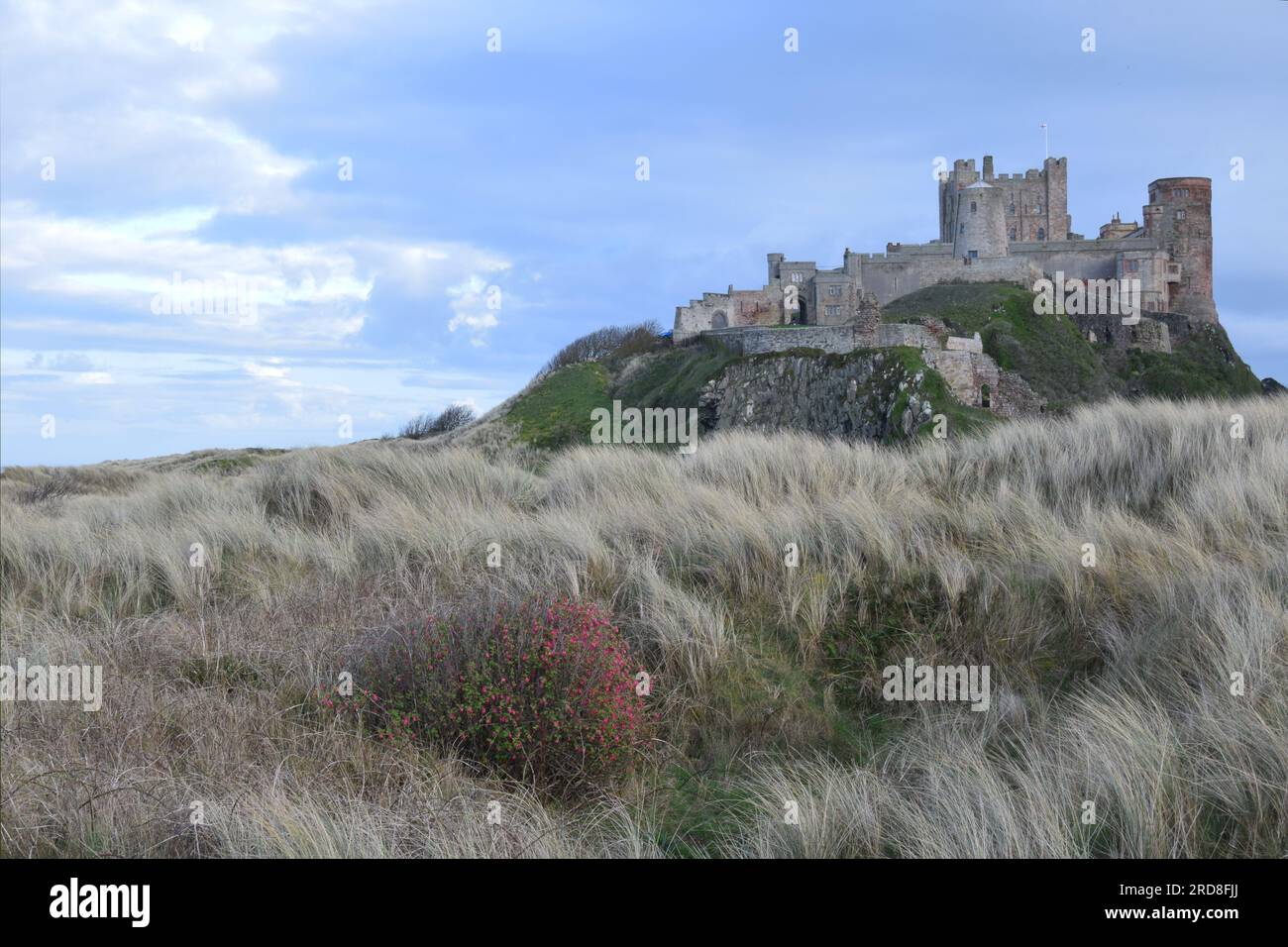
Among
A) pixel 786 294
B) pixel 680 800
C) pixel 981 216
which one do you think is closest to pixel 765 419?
pixel 680 800

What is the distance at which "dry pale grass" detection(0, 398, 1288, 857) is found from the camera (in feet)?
12.2

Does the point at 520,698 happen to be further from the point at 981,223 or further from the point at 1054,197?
the point at 1054,197

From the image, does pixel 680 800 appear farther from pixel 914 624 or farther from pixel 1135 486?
pixel 1135 486

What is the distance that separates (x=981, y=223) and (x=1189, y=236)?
1173 centimetres

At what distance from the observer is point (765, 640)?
19.7ft

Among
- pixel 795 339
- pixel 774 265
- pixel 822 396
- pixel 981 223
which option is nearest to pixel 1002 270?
pixel 981 223

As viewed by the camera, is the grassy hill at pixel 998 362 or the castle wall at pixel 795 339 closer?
the castle wall at pixel 795 339

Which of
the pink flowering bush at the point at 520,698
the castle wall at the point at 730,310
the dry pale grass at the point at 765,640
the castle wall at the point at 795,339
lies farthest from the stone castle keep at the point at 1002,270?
the pink flowering bush at the point at 520,698

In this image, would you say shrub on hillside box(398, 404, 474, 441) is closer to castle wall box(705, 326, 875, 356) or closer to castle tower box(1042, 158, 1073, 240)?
castle wall box(705, 326, 875, 356)

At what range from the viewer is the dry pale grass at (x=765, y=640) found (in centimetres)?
372

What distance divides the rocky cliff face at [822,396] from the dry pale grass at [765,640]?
4624 millimetres

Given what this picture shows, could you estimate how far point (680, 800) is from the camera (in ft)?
14.9

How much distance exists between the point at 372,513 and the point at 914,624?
18.1 ft

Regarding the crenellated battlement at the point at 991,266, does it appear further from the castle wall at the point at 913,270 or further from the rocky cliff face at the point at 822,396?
the rocky cliff face at the point at 822,396
